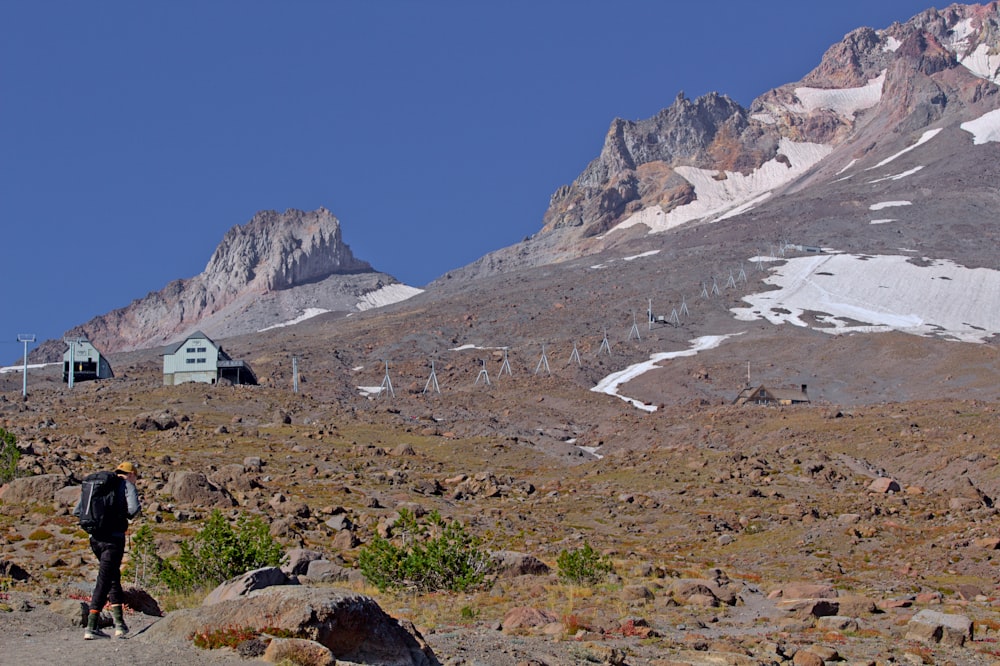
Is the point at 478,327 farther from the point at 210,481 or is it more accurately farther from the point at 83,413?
the point at 210,481

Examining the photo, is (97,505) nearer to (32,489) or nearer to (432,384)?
(32,489)

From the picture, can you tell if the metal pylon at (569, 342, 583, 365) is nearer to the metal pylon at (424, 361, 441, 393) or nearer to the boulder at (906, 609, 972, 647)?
the metal pylon at (424, 361, 441, 393)

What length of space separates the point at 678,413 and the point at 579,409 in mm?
9022

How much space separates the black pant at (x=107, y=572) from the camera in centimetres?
1062

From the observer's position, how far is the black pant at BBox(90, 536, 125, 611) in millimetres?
10617

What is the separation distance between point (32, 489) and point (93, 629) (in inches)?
741

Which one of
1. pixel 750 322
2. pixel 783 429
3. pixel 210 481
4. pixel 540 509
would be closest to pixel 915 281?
pixel 750 322

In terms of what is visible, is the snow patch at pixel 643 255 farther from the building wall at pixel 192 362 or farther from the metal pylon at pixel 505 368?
the building wall at pixel 192 362

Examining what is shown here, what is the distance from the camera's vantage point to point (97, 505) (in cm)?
1098

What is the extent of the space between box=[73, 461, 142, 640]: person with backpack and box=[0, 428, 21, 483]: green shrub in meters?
20.4

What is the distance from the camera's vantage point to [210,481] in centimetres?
3438

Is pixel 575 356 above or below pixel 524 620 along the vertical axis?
above

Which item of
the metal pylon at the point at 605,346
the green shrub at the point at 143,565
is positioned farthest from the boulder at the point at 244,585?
the metal pylon at the point at 605,346

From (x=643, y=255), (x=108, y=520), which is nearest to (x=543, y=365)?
(x=643, y=255)
